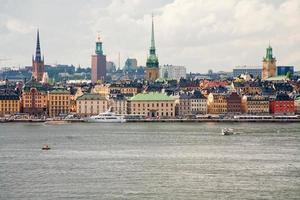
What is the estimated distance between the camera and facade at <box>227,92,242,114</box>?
69375mm

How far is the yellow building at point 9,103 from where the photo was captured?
2726 inches

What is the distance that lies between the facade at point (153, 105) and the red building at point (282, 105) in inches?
218

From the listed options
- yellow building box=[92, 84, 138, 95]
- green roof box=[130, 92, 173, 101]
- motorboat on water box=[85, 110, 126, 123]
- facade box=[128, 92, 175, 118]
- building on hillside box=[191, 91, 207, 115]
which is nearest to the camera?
motorboat on water box=[85, 110, 126, 123]

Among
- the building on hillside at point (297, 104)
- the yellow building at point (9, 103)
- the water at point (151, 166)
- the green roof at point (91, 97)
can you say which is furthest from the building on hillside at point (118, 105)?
the water at point (151, 166)

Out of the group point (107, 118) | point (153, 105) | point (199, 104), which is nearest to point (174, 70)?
point (199, 104)

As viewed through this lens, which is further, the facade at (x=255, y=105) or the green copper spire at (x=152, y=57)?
the green copper spire at (x=152, y=57)

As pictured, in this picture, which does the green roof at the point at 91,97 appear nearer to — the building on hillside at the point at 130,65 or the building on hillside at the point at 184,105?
the building on hillside at the point at 184,105

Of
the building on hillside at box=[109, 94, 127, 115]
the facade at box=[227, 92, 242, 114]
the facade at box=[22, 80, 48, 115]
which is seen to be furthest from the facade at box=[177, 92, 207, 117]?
the facade at box=[22, 80, 48, 115]

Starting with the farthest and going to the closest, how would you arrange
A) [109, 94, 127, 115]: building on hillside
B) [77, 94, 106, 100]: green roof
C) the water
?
[77, 94, 106, 100]: green roof → [109, 94, 127, 115]: building on hillside → the water

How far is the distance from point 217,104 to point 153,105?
430 cm

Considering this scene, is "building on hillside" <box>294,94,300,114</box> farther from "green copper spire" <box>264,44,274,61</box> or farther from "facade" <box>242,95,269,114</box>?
"green copper spire" <box>264,44,274,61</box>

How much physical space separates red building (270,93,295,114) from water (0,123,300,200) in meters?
20.5

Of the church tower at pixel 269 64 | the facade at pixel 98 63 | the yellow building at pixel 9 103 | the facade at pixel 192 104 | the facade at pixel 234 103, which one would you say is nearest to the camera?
the facade at pixel 192 104

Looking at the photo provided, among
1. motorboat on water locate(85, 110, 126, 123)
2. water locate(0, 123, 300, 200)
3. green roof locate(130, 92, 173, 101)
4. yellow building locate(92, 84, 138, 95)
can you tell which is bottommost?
water locate(0, 123, 300, 200)
